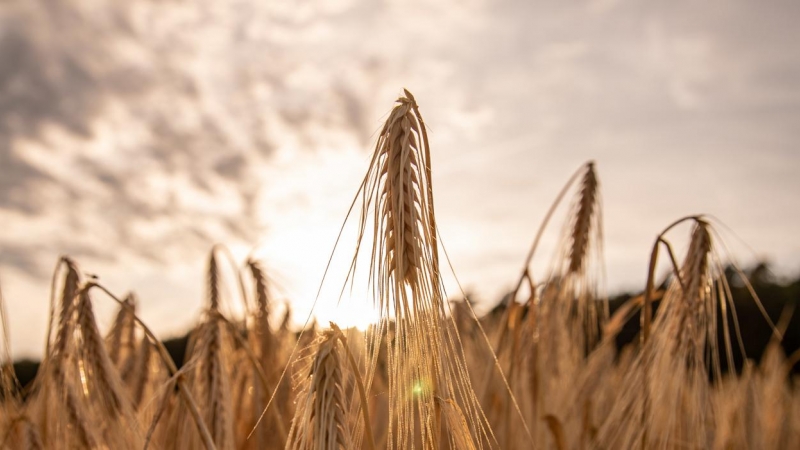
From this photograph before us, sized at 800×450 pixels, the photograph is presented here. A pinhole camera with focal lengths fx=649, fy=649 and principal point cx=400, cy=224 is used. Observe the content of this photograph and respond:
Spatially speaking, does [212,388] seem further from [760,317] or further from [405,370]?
[760,317]

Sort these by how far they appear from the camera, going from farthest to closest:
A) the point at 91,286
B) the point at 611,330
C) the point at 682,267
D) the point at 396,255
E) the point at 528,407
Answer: the point at 611,330, the point at 528,407, the point at 682,267, the point at 91,286, the point at 396,255

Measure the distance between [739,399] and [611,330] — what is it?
0.73 m

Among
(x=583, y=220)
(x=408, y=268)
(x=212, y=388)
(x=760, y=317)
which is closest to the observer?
(x=408, y=268)

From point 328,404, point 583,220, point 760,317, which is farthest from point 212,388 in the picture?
point 760,317

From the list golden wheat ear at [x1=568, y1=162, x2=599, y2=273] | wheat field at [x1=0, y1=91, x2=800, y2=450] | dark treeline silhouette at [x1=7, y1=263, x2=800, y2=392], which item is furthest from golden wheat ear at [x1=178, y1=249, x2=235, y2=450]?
dark treeline silhouette at [x1=7, y1=263, x2=800, y2=392]

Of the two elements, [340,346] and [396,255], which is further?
[340,346]

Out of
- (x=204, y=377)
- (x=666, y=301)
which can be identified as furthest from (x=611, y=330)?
(x=204, y=377)

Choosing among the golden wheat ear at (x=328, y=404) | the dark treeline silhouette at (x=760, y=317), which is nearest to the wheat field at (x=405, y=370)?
the golden wheat ear at (x=328, y=404)

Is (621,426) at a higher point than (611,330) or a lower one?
lower

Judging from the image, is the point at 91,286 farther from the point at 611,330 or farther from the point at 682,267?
the point at 611,330

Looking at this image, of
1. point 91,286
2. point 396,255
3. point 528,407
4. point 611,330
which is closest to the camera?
point 396,255

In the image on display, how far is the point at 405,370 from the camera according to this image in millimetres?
1067

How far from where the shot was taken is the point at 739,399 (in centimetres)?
283

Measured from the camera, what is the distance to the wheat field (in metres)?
1.05
